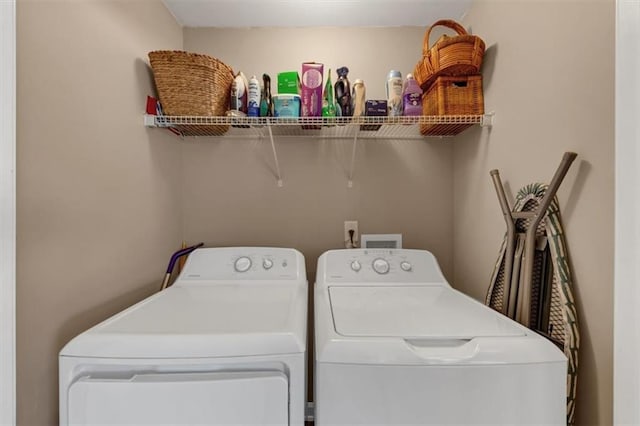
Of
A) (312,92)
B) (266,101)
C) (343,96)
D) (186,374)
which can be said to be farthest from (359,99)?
(186,374)

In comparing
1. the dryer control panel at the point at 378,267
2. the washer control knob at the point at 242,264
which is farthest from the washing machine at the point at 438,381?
the washer control knob at the point at 242,264

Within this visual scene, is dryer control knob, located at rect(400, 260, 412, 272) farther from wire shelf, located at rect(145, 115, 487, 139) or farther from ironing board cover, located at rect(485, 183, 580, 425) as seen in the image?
wire shelf, located at rect(145, 115, 487, 139)

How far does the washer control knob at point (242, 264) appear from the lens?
4.54 feet

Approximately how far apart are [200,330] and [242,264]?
578 mm

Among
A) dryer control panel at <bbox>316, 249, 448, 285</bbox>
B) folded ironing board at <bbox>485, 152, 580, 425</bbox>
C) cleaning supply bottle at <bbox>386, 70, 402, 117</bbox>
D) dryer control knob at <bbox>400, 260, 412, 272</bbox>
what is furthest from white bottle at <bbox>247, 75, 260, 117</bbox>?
folded ironing board at <bbox>485, 152, 580, 425</bbox>

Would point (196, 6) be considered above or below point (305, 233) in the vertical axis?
above

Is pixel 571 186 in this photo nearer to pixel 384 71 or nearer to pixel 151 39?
pixel 384 71

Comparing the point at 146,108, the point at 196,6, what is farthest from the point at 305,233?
the point at 196,6

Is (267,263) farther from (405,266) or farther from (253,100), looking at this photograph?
(253,100)

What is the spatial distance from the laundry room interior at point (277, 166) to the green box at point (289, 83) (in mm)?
320

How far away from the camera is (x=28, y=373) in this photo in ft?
2.68

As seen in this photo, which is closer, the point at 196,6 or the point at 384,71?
the point at 196,6

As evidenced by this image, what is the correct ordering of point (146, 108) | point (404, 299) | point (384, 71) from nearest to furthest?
point (404, 299), point (146, 108), point (384, 71)
